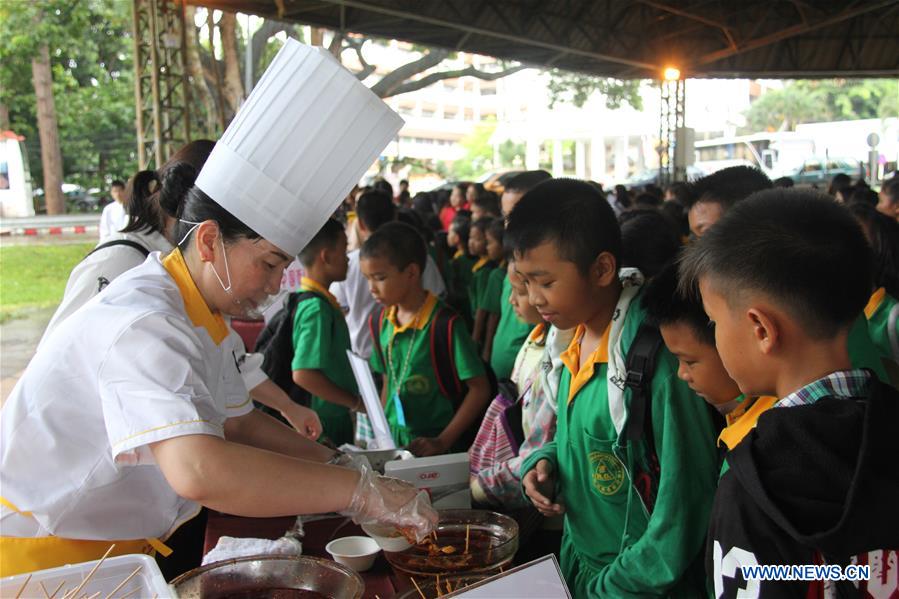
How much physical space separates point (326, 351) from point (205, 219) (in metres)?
1.39

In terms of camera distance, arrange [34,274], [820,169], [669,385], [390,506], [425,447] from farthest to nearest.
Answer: [820,169] < [34,274] < [425,447] < [669,385] < [390,506]

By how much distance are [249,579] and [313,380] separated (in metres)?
1.51

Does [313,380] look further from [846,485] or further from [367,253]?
[846,485]

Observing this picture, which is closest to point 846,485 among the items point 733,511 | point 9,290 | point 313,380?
point 733,511

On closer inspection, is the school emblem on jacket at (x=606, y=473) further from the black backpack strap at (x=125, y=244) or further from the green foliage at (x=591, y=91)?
the green foliage at (x=591, y=91)

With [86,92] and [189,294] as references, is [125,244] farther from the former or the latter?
[86,92]

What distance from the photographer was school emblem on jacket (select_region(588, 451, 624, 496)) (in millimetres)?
1673

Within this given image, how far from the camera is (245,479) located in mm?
1318

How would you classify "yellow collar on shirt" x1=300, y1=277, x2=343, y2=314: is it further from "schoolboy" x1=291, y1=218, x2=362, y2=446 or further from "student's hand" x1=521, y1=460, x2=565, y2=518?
"student's hand" x1=521, y1=460, x2=565, y2=518

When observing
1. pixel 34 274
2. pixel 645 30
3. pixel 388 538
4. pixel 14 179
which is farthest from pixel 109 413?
pixel 14 179

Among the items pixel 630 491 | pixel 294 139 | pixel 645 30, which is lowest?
pixel 630 491

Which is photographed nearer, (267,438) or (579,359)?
(579,359)

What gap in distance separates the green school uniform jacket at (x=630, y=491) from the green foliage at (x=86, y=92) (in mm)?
13954

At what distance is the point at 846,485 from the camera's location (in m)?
1.02
